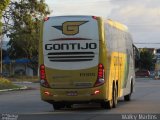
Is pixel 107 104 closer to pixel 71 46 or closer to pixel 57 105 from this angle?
pixel 57 105

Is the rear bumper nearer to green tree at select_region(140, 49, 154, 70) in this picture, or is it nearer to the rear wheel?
the rear wheel

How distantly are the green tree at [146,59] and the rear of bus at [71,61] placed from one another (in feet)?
345

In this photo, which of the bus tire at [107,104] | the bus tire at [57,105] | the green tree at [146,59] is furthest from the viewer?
the green tree at [146,59]

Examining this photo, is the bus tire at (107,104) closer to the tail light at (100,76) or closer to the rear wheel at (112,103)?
the rear wheel at (112,103)

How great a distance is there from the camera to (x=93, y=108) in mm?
22609

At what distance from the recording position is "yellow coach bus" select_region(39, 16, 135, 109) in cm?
2052

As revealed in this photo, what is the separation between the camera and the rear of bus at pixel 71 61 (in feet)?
67.3

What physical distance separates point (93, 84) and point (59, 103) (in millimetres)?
1866

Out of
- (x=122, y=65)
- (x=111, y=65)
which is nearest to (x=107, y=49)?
(x=111, y=65)

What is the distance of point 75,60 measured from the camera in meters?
20.7

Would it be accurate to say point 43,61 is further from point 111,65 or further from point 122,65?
point 122,65

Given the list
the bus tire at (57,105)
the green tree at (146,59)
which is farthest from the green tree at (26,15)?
the green tree at (146,59)

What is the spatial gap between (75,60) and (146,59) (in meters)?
109

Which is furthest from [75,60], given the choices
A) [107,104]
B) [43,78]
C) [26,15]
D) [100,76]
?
[26,15]
